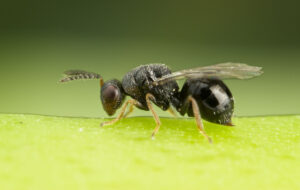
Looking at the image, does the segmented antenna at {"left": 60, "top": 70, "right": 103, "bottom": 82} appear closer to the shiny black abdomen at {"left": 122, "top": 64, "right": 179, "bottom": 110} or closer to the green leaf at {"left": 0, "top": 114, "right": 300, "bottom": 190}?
the shiny black abdomen at {"left": 122, "top": 64, "right": 179, "bottom": 110}

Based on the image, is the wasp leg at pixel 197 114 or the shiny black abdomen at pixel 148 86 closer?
the wasp leg at pixel 197 114

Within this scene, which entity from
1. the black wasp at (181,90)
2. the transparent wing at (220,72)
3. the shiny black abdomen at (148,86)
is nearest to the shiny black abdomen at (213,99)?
the black wasp at (181,90)

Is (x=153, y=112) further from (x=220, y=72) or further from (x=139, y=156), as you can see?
(x=139, y=156)

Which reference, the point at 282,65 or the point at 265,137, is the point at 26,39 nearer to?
the point at 282,65

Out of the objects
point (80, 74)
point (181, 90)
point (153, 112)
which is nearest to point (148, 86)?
point (181, 90)

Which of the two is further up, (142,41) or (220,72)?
(220,72)

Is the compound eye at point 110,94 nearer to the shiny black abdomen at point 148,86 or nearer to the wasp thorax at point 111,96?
the wasp thorax at point 111,96
